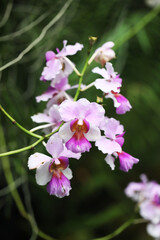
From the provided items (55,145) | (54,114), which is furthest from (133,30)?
(55,145)

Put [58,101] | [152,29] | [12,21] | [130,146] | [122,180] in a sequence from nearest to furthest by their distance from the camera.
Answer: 1. [58,101]
2. [12,21]
3. [152,29]
4. [130,146]
5. [122,180]

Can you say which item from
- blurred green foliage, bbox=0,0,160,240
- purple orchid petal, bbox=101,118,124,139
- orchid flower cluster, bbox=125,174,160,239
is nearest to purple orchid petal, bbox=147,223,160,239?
orchid flower cluster, bbox=125,174,160,239

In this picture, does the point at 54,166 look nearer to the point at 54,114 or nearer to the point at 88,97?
the point at 54,114

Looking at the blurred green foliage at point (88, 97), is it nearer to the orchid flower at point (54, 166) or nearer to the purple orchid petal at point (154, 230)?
the purple orchid petal at point (154, 230)

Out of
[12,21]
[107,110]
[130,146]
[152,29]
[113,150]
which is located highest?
[12,21]

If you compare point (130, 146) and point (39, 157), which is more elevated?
point (130, 146)

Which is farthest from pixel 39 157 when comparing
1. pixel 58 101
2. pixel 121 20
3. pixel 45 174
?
pixel 121 20

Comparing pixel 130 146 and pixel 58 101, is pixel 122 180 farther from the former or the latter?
pixel 58 101
